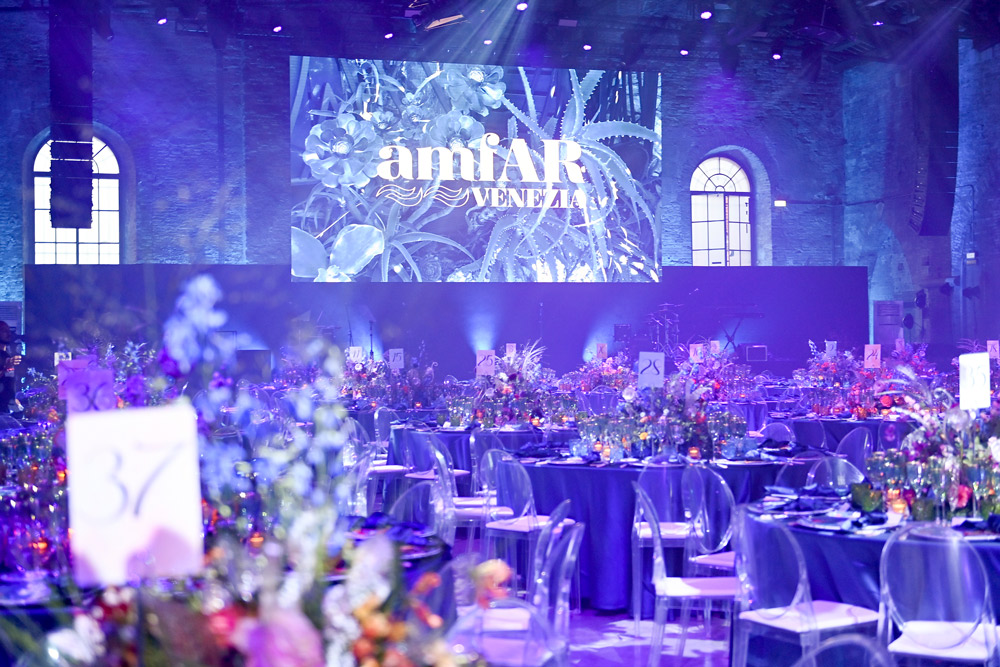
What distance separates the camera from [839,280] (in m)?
16.6

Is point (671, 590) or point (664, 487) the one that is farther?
point (664, 487)

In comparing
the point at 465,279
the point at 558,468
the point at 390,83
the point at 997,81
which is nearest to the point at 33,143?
the point at 390,83

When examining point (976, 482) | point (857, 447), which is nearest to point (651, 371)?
point (857, 447)

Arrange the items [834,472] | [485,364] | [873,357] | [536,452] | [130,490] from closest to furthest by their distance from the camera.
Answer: [130,490]
[834,472]
[536,452]
[485,364]
[873,357]

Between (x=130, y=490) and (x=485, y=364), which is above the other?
(x=485, y=364)

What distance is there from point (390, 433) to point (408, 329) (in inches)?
249

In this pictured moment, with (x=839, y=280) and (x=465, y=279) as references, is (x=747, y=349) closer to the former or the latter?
(x=839, y=280)

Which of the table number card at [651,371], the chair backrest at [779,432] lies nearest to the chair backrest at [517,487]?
the table number card at [651,371]

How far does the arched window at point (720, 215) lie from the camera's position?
1750 centimetres

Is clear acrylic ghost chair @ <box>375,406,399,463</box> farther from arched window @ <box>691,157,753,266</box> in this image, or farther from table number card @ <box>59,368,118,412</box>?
arched window @ <box>691,157,753,266</box>

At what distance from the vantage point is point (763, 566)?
3.90m

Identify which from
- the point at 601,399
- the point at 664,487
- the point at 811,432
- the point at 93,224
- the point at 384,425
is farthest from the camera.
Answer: the point at 93,224

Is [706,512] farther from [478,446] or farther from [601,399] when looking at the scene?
[601,399]

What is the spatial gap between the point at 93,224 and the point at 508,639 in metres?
13.7
